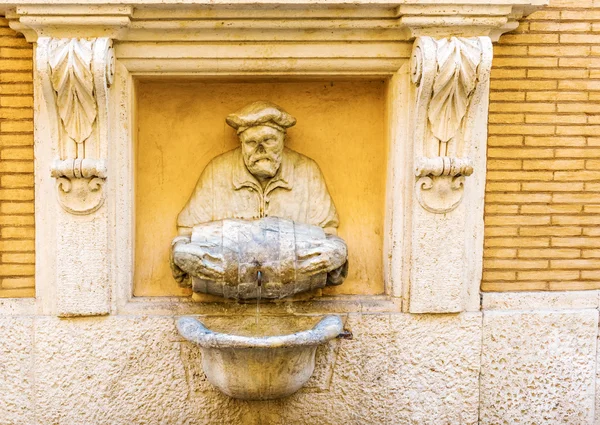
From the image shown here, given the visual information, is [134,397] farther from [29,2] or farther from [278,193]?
[29,2]

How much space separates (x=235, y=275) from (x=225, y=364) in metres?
0.42

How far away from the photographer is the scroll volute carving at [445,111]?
3547mm

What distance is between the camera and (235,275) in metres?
3.60

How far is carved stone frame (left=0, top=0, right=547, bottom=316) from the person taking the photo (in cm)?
354

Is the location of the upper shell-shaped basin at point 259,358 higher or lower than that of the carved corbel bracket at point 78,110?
lower

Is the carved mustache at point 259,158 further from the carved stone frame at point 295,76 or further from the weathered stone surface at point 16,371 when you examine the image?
the weathered stone surface at point 16,371

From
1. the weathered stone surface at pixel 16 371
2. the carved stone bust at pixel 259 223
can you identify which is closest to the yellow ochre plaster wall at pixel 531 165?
the weathered stone surface at pixel 16 371

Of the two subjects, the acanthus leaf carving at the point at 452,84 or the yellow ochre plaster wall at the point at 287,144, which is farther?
the yellow ochre plaster wall at the point at 287,144

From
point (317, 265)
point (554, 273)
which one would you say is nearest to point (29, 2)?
point (317, 265)

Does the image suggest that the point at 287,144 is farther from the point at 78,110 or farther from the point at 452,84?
the point at 78,110

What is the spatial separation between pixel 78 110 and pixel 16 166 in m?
0.45

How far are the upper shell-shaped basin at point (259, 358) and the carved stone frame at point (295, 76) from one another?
327 mm

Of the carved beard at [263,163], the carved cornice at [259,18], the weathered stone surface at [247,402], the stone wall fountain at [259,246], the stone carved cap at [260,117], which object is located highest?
the carved cornice at [259,18]

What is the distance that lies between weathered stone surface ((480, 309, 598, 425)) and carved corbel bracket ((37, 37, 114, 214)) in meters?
2.14
